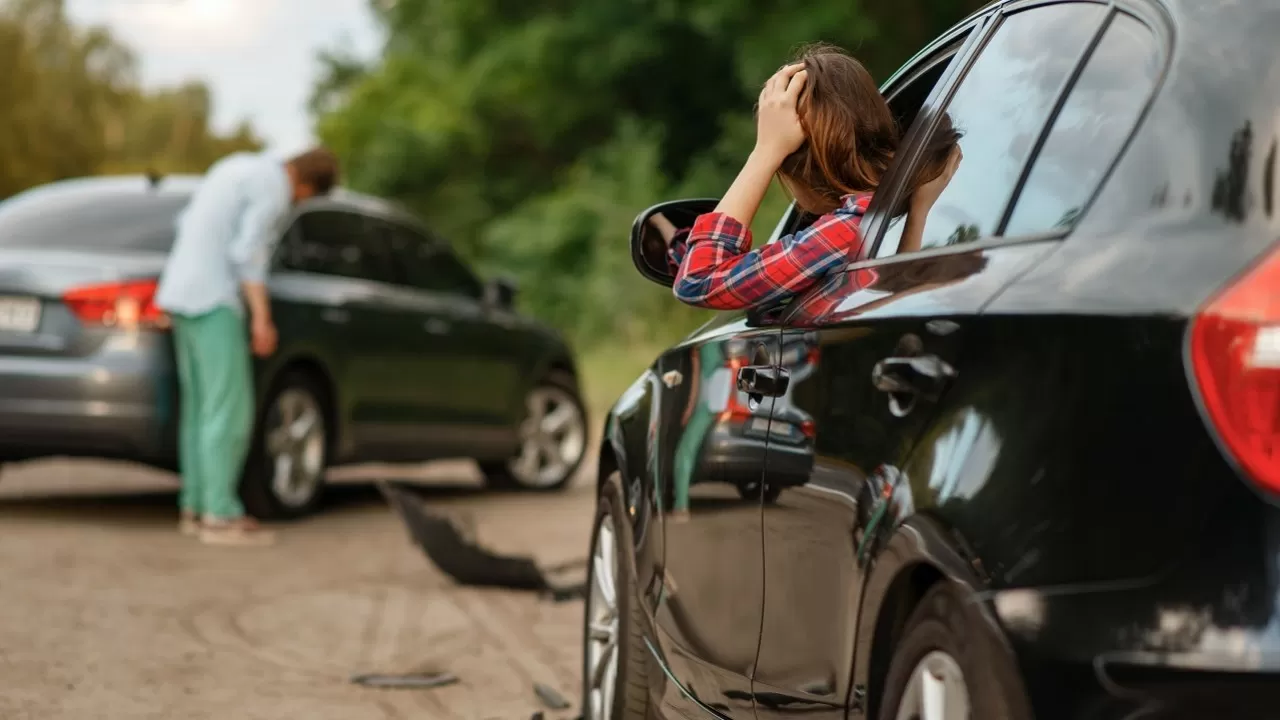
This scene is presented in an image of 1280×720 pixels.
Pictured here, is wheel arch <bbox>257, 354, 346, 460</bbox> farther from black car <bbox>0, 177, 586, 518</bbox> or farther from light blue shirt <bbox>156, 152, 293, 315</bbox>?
light blue shirt <bbox>156, 152, 293, 315</bbox>

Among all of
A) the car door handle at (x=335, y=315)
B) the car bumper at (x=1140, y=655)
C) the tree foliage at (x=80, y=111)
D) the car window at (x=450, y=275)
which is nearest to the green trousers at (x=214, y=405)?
the car door handle at (x=335, y=315)

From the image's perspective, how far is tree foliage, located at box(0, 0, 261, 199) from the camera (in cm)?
7144

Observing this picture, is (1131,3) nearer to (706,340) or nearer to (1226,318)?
(1226,318)

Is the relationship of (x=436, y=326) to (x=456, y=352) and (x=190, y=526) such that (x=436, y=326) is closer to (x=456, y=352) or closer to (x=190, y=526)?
(x=456, y=352)

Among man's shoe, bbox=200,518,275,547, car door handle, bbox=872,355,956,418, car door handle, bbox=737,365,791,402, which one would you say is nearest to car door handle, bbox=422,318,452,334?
man's shoe, bbox=200,518,275,547

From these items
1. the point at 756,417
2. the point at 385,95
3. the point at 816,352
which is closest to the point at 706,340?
the point at 756,417

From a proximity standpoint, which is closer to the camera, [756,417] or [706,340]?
[756,417]

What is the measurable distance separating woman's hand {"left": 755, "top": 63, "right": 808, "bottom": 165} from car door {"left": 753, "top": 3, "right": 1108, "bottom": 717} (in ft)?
1.10

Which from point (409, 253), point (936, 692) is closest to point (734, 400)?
point (936, 692)

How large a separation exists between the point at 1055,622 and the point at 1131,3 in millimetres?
1003

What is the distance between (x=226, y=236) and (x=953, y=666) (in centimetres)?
803

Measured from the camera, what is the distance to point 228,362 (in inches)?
407

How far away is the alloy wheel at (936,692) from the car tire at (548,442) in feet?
35.5

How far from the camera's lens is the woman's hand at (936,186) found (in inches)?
142
